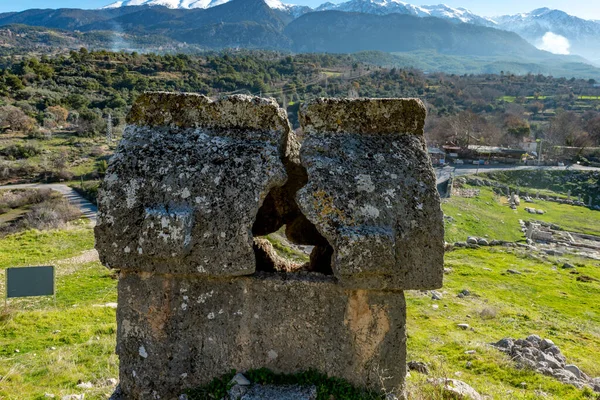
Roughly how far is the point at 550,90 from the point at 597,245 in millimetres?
96962

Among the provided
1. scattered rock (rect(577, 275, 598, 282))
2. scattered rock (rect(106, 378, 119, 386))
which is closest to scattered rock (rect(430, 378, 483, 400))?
scattered rock (rect(106, 378, 119, 386))

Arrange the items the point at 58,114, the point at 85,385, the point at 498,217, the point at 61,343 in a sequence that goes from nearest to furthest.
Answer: the point at 85,385 → the point at 61,343 → the point at 498,217 → the point at 58,114

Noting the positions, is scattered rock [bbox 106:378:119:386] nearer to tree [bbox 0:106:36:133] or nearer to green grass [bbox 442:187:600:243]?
green grass [bbox 442:187:600:243]

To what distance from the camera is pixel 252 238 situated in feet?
11.6

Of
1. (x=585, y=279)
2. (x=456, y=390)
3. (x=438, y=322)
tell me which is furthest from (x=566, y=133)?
(x=456, y=390)

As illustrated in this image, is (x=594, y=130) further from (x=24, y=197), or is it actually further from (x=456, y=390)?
(x=456, y=390)

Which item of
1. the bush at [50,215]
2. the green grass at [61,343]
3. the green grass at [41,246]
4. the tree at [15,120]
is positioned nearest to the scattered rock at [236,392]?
the green grass at [61,343]

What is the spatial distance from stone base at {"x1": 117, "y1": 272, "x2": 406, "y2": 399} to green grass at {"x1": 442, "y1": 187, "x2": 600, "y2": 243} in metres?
20.4

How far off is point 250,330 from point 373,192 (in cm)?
152

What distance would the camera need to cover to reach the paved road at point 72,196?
2649 centimetres

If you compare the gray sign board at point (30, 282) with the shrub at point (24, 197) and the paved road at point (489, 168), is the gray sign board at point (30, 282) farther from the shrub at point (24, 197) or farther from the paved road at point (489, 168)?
the paved road at point (489, 168)

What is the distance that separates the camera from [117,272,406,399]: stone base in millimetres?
3744

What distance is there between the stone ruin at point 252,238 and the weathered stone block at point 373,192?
0.01m

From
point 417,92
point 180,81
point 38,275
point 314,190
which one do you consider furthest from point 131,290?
point 417,92
